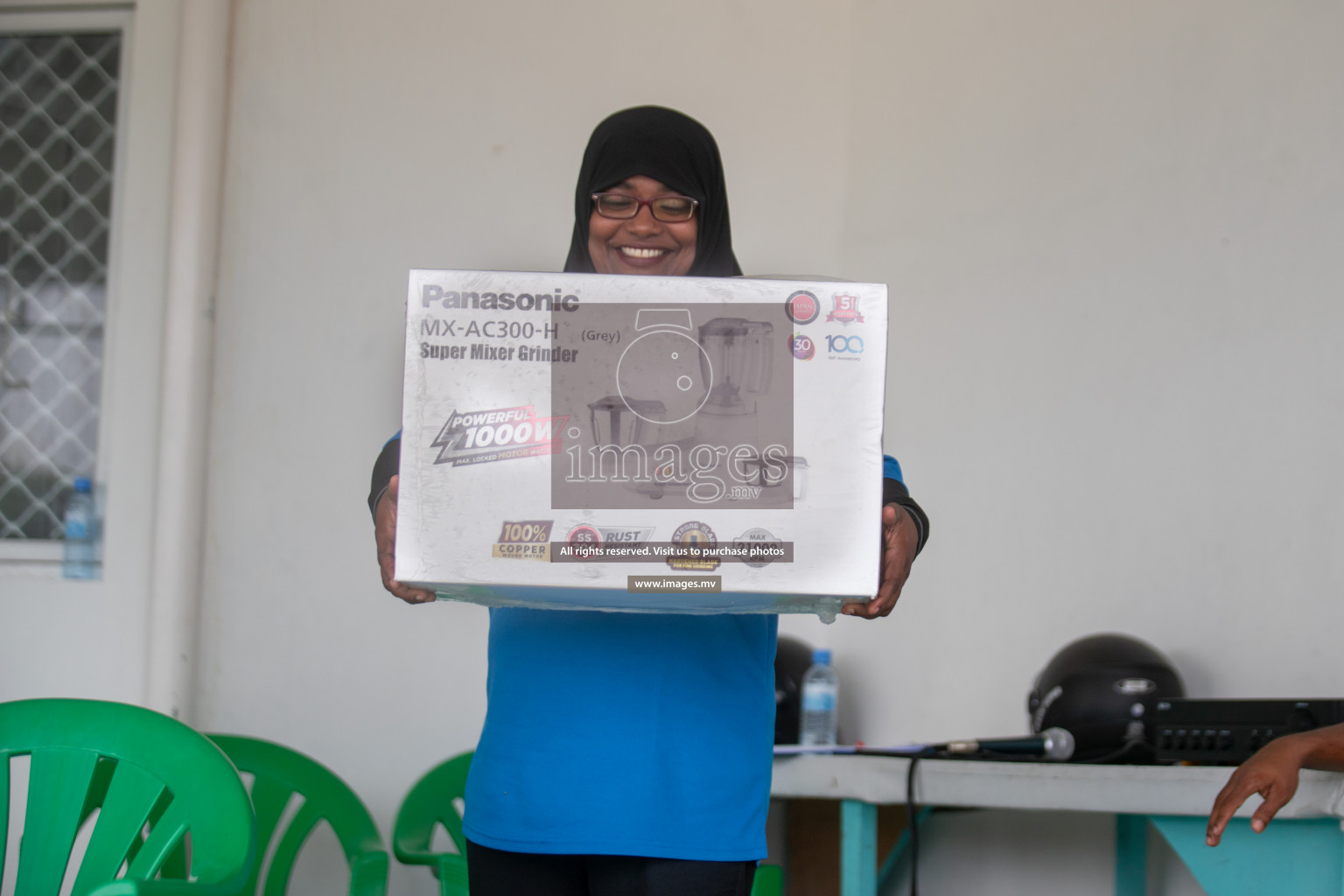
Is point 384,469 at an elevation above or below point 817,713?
above

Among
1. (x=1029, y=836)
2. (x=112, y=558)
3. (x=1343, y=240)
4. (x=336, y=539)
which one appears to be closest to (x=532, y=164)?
(x=336, y=539)

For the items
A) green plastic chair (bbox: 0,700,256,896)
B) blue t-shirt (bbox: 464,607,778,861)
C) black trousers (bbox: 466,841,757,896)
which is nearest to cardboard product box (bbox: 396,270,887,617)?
blue t-shirt (bbox: 464,607,778,861)

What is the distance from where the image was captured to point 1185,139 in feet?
5.74

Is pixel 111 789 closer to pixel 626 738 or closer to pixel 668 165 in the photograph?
pixel 626 738

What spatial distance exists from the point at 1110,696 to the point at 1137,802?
0.25m

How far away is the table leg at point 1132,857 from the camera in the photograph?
5.70 feet

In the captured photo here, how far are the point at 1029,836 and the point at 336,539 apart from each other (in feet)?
4.91

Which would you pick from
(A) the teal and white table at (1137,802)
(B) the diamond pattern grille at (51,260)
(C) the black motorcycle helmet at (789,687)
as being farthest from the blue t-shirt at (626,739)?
(B) the diamond pattern grille at (51,260)

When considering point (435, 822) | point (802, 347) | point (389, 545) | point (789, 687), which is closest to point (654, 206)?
point (802, 347)

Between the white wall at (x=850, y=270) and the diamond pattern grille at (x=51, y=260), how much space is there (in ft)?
0.91

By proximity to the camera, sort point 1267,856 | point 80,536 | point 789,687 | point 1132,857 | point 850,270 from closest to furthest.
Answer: point 1267,856, point 1132,857, point 789,687, point 80,536, point 850,270

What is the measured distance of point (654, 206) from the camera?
1.09 meters

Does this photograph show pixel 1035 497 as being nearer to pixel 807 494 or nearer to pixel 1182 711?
pixel 1182 711

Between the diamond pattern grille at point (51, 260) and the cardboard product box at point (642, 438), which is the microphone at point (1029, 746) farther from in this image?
the diamond pattern grille at point (51, 260)
